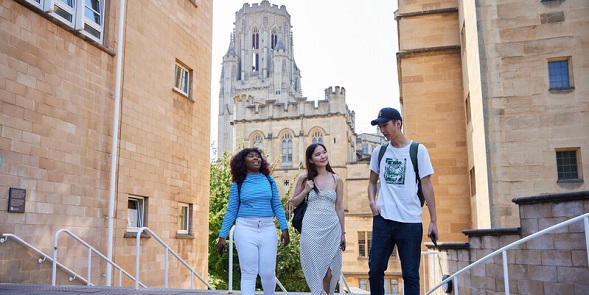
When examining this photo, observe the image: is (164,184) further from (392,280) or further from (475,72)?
(392,280)

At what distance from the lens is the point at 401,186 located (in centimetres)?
491

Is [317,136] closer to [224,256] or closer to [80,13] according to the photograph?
[224,256]

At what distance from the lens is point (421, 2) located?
1870cm

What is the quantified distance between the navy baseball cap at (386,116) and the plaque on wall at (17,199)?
610 centimetres

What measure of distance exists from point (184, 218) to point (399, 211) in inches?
398

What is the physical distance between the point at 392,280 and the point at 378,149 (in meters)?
35.5

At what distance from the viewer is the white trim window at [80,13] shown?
31.1 ft

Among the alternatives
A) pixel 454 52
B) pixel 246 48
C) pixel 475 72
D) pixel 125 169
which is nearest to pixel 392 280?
pixel 454 52

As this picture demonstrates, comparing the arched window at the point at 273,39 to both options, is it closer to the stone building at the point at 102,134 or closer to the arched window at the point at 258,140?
the arched window at the point at 258,140

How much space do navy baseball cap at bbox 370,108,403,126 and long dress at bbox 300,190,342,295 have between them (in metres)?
0.86

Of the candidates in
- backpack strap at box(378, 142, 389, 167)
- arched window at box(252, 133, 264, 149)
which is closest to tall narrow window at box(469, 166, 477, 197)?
backpack strap at box(378, 142, 389, 167)

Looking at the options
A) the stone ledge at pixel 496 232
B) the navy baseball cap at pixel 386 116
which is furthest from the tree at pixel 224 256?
the navy baseball cap at pixel 386 116

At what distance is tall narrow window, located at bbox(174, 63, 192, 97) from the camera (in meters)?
14.1

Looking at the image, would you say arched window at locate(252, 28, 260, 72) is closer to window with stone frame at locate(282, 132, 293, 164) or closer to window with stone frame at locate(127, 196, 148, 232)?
window with stone frame at locate(282, 132, 293, 164)
